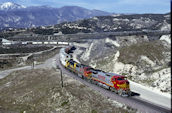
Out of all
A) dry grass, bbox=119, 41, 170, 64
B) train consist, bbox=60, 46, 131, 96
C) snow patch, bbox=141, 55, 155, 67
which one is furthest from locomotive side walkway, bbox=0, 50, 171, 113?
dry grass, bbox=119, 41, 170, 64

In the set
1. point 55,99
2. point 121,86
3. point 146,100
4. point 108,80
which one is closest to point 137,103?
point 146,100

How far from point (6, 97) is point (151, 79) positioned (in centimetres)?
3825

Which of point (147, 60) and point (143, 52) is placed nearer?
point (147, 60)

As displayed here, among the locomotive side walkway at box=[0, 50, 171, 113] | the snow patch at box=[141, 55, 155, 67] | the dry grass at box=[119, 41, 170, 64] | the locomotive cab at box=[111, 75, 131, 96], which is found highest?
the dry grass at box=[119, 41, 170, 64]

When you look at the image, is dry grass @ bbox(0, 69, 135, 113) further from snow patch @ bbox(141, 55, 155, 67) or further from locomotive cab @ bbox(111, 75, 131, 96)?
snow patch @ bbox(141, 55, 155, 67)

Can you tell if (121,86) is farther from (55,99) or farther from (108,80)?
(55,99)

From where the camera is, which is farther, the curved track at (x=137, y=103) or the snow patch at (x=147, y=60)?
the snow patch at (x=147, y=60)

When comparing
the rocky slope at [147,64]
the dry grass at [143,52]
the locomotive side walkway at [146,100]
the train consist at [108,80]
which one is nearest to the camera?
the locomotive side walkway at [146,100]

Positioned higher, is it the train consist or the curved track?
the train consist

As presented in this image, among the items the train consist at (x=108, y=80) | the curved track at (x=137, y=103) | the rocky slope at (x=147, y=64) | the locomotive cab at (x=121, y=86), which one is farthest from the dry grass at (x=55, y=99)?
the rocky slope at (x=147, y=64)

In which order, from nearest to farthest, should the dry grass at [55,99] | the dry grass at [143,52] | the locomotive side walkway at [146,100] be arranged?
the locomotive side walkway at [146,100]
the dry grass at [55,99]
the dry grass at [143,52]

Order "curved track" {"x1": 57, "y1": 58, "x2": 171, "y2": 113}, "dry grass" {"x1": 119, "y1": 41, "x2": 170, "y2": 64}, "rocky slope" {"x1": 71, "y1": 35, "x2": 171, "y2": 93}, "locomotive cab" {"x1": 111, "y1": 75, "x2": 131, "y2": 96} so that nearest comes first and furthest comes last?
"curved track" {"x1": 57, "y1": 58, "x2": 171, "y2": 113} < "locomotive cab" {"x1": 111, "y1": 75, "x2": 131, "y2": 96} < "rocky slope" {"x1": 71, "y1": 35, "x2": 171, "y2": 93} < "dry grass" {"x1": 119, "y1": 41, "x2": 170, "y2": 64}

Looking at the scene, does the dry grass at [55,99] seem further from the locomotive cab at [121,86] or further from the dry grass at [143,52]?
the dry grass at [143,52]

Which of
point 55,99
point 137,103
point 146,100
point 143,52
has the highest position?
point 143,52
